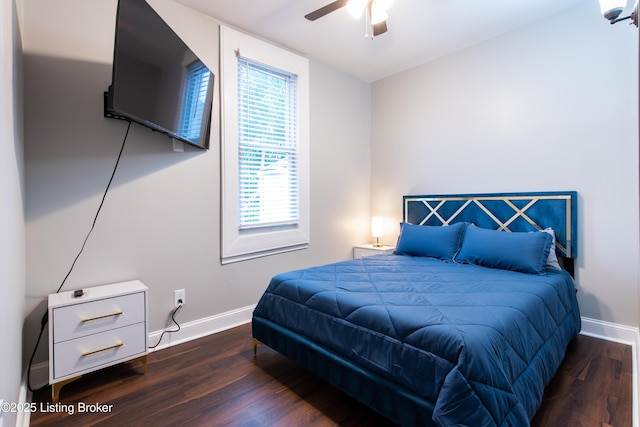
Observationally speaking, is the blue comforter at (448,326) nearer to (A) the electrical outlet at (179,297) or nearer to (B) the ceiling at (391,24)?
(A) the electrical outlet at (179,297)

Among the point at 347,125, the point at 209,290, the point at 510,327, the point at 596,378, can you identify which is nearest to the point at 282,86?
the point at 347,125

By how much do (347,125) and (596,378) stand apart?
10.6 ft

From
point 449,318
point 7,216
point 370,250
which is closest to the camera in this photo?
point 7,216

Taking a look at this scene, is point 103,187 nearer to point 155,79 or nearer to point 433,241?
point 155,79

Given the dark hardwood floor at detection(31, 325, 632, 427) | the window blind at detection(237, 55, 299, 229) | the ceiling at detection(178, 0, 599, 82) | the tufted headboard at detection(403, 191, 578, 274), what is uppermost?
the ceiling at detection(178, 0, 599, 82)

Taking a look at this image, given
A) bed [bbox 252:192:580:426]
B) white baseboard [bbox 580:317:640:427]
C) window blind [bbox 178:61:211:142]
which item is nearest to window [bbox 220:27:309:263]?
window blind [bbox 178:61:211:142]

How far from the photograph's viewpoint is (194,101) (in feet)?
7.86

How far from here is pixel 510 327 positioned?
1.53 meters

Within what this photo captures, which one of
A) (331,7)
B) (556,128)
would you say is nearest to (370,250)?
(556,128)

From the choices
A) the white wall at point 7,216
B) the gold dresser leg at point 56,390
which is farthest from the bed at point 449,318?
the white wall at point 7,216

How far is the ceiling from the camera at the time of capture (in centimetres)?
260

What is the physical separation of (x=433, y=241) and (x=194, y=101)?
2.43 m

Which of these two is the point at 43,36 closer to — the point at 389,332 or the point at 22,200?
the point at 22,200

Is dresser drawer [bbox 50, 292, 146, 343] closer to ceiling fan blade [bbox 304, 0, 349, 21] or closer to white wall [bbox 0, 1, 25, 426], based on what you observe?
white wall [bbox 0, 1, 25, 426]
